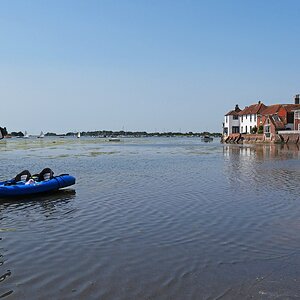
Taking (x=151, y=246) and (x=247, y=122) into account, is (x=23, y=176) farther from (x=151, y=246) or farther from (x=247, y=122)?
(x=247, y=122)

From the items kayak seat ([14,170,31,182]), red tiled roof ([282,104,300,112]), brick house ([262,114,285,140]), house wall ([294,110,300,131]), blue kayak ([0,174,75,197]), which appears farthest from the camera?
red tiled roof ([282,104,300,112])

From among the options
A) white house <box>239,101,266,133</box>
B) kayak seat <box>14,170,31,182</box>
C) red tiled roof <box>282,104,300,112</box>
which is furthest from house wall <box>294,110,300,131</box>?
kayak seat <box>14,170,31,182</box>

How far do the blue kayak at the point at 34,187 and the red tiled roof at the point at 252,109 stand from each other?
83.4 metres

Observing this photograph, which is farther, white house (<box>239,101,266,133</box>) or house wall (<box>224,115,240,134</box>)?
house wall (<box>224,115,240,134</box>)

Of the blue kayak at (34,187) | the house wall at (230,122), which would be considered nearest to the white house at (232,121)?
the house wall at (230,122)

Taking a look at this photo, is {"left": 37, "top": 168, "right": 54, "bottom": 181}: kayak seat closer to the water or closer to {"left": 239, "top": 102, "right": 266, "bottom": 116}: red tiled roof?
the water

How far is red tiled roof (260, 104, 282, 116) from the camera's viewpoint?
295 ft

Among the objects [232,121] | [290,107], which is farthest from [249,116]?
[290,107]

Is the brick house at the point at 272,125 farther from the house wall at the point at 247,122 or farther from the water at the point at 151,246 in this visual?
the water at the point at 151,246

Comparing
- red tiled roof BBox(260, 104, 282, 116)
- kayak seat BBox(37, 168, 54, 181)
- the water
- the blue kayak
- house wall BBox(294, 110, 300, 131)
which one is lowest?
the water

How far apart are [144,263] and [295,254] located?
365cm

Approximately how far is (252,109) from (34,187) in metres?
89.5

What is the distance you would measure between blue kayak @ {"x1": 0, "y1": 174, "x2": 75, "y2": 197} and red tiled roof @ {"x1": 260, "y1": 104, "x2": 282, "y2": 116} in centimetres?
7678

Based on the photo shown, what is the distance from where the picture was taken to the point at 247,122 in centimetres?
10206
